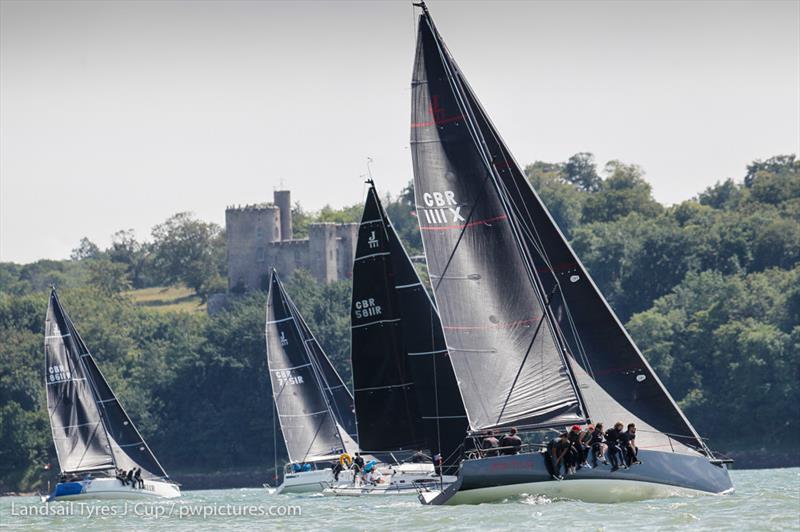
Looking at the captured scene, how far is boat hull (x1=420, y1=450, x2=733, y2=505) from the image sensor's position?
2916cm

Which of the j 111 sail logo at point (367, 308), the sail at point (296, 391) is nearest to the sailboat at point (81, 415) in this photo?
the sail at point (296, 391)

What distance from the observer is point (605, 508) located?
28984 mm

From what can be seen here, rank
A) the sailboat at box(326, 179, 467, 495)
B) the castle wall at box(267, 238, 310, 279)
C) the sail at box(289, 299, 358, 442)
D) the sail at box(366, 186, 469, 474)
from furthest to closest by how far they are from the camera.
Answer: the castle wall at box(267, 238, 310, 279) < the sail at box(289, 299, 358, 442) < the sailboat at box(326, 179, 467, 495) < the sail at box(366, 186, 469, 474)

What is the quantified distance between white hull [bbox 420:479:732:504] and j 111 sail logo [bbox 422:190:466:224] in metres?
4.43

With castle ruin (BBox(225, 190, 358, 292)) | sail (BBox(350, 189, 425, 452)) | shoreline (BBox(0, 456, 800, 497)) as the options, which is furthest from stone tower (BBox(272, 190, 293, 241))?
sail (BBox(350, 189, 425, 452))

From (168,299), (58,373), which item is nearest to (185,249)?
(168,299)

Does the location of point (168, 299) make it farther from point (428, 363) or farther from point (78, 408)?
point (428, 363)

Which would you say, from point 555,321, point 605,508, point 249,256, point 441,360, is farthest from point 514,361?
point 249,256

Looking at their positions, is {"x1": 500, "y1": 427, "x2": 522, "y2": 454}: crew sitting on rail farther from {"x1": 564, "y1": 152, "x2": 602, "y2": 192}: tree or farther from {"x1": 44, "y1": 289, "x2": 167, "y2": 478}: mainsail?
{"x1": 564, "y1": 152, "x2": 602, "y2": 192}: tree

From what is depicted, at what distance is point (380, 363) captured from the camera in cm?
4112

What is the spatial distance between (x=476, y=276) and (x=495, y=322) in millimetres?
818

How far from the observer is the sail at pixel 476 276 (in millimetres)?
30016

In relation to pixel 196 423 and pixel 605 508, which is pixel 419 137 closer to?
pixel 605 508

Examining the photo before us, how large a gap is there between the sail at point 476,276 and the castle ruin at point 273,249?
8948 centimetres
